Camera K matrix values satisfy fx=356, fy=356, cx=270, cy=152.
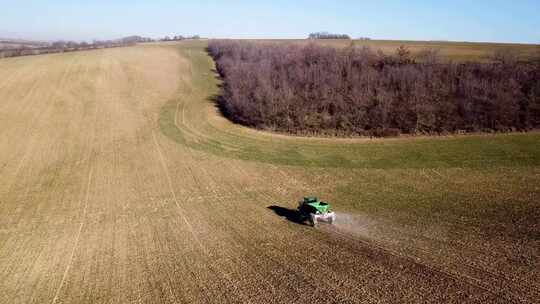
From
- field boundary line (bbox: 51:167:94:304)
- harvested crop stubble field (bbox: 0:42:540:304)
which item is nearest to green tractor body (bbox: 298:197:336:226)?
harvested crop stubble field (bbox: 0:42:540:304)

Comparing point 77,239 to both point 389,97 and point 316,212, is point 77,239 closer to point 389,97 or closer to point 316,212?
point 316,212

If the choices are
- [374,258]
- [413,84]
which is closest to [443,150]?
[413,84]

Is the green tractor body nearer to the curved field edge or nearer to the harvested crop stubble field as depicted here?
the harvested crop stubble field

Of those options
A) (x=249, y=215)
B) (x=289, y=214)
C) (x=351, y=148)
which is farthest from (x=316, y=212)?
(x=351, y=148)

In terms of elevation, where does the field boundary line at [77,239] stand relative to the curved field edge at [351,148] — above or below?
below

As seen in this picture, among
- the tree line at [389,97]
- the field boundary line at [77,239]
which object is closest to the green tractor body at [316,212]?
the field boundary line at [77,239]

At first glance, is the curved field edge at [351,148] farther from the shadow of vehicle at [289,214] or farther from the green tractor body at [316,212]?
the green tractor body at [316,212]

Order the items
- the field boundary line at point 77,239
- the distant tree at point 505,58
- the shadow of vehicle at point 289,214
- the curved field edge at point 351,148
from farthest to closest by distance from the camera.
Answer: the distant tree at point 505,58
the curved field edge at point 351,148
the shadow of vehicle at point 289,214
the field boundary line at point 77,239
